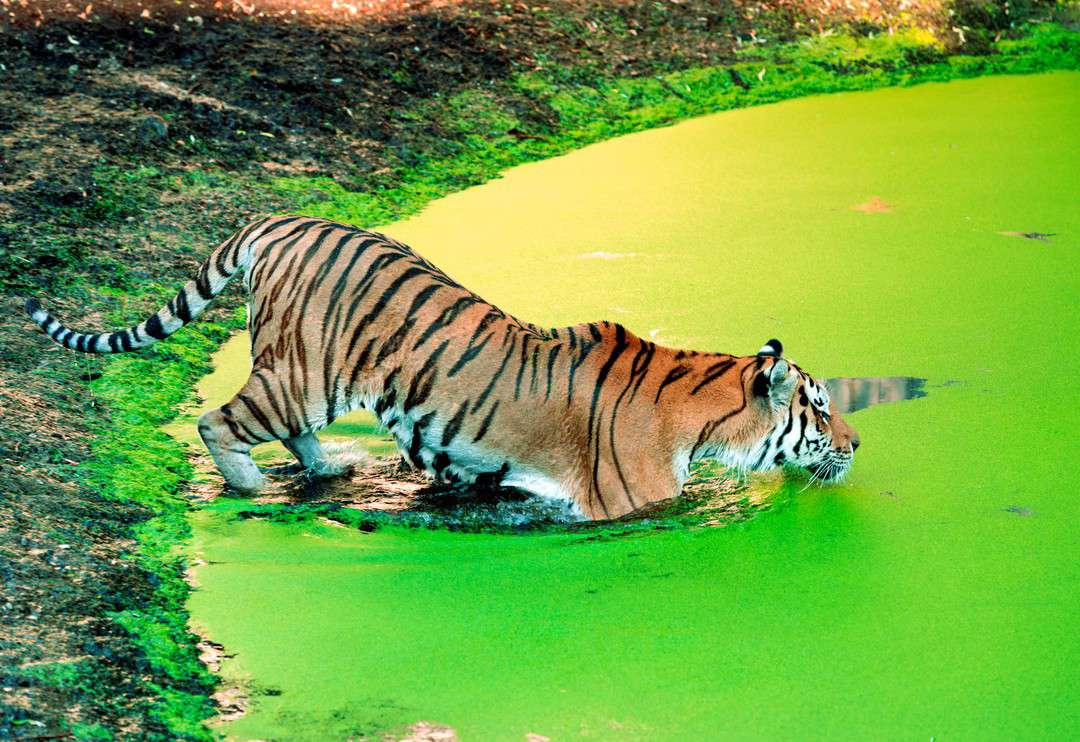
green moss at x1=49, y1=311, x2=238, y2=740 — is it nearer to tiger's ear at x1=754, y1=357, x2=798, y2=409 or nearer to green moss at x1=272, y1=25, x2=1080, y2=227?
green moss at x1=272, y1=25, x2=1080, y2=227

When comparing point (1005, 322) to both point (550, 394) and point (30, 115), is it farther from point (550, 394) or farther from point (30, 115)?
point (30, 115)

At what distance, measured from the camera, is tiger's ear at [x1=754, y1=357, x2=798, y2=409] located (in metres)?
4.16

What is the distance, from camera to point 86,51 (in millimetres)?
7406

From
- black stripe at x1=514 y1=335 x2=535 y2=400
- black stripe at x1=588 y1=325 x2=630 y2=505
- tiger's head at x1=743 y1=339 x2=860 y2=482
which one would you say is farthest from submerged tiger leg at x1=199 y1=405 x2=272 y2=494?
tiger's head at x1=743 y1=339 x2=860 y2=482

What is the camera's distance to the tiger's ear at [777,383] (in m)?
4.16

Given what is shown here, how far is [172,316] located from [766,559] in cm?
212

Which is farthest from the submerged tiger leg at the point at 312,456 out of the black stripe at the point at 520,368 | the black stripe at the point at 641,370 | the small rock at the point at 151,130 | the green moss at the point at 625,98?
the small rock at the point at 151,130

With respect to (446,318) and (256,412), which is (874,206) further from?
(256,412)

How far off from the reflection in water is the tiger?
571 millimetres

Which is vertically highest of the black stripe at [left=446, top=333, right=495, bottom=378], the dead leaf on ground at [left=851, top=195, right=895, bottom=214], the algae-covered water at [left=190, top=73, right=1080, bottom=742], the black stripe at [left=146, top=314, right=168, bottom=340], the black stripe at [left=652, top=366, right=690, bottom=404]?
the dead leaf on ground at [left=851, top=195, right=895, bottom=214]

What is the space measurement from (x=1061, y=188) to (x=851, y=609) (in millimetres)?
4245

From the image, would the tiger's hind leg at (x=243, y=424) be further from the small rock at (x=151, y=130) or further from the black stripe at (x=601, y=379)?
the small rock at (x=151, y=130)

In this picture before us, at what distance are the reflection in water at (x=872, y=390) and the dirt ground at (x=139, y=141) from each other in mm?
2632

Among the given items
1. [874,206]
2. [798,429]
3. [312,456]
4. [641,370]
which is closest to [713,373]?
[641,370]
